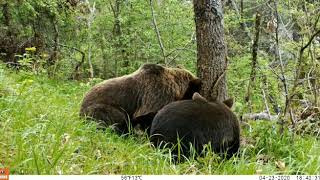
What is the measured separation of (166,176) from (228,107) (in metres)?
1.83

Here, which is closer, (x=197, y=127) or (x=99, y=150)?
(x=99, y=150)

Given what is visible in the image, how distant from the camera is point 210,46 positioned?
549 cm

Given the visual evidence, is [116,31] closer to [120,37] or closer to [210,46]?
[120,37]

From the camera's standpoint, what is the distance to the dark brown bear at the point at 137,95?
224 inches

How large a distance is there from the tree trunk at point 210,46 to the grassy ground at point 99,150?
76 cm

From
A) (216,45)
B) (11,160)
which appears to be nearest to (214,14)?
(216,45)

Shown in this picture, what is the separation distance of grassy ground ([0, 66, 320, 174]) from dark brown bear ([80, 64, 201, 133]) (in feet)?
1.00

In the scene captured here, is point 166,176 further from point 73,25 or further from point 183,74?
point 73,25

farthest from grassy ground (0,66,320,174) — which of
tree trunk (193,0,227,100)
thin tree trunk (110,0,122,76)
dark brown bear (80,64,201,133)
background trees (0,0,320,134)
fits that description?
thin tree trunk (110,0,122,76)

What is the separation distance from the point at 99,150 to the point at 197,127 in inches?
39.3

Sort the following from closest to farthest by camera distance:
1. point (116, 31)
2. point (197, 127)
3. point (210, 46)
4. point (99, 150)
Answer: point (99, 150) → point (197, 127) → point (210, 46) → point (116, 31)

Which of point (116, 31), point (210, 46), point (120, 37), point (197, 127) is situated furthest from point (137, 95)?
point (116, 31)

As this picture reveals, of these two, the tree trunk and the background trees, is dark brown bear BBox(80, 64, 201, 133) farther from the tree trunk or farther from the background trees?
the background trees

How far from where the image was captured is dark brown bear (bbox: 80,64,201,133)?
5684 mm
